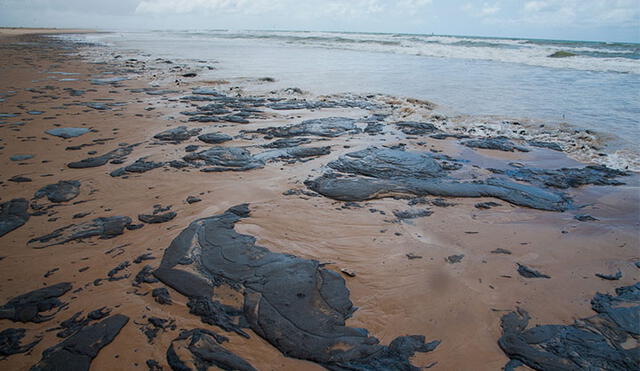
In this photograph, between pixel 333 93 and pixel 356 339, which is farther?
pixel 333 93

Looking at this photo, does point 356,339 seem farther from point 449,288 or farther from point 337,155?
point 337,155

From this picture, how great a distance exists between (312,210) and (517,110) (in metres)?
8.25

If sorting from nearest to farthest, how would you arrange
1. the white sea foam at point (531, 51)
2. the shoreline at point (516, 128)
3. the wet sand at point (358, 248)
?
the wet sand at point (358, 248) → the shoreline at point (516, 128) → the white sea foam at point (531, 51)

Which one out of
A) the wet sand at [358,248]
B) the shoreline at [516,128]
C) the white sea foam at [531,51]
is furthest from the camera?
the white sea foam at [531,51]

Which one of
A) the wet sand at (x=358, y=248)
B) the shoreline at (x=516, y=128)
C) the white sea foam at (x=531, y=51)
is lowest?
the wet sand at (x=358, y=248)

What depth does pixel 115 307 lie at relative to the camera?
8.57 feet

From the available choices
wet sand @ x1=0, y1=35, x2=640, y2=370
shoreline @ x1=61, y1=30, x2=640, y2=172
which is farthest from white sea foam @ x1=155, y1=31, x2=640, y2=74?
wet sand @ x1=0, y1=35, x2=640, y2=370

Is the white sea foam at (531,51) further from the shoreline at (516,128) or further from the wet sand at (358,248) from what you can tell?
the wet sand at (358,248)

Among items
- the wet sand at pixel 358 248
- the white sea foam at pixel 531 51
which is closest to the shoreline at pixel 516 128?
the wet sand at pixel 358 248

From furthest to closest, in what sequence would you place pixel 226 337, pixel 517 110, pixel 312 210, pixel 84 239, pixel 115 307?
pixel 517 110 → pixel 312 210 → pixel 84 239 → pixel 115 307 → pixel 226 337

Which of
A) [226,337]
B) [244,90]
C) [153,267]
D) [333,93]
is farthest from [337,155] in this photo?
[244,90]

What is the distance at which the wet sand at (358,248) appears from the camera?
8.16 feet

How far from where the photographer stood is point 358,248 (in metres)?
3.51

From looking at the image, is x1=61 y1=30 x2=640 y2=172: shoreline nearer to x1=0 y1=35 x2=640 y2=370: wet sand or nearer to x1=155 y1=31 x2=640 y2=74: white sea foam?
x1=0 y1=35 x2=640 y2=370: wet sand
